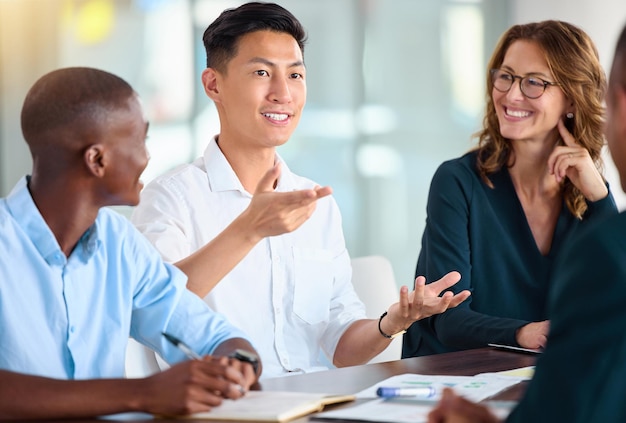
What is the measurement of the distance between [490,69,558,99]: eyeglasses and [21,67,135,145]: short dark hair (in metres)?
1.60

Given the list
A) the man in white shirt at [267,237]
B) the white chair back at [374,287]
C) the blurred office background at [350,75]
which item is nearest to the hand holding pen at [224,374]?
the man in white shirt at [267,237]

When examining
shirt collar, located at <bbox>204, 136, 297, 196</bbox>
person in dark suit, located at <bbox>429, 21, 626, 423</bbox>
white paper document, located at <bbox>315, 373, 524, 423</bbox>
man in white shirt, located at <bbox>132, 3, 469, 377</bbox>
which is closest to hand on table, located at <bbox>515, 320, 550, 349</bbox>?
man in white shirt, located at <bbox>132, 3, 469, 377</bbox>

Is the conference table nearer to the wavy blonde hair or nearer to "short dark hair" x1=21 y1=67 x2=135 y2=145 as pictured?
"short dark hair" x1=21 y1=67 x2=135 y2=145

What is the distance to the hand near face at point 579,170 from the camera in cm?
283

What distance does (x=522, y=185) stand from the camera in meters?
2.92

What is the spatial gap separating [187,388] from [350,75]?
4.37m

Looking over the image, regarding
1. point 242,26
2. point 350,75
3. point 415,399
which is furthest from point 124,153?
point 350,75

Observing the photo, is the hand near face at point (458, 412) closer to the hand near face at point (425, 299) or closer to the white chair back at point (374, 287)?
the hand near face at point (425, 299)

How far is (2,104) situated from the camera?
15.2 feet

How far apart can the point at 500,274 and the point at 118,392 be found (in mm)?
1563

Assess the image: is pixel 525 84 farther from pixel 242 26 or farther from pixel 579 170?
pixel 242 26

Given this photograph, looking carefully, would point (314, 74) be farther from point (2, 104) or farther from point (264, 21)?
point (264, 21)

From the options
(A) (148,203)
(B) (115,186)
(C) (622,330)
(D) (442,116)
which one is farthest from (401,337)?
(D) (442,116)

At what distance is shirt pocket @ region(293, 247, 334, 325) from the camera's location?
2592mm
